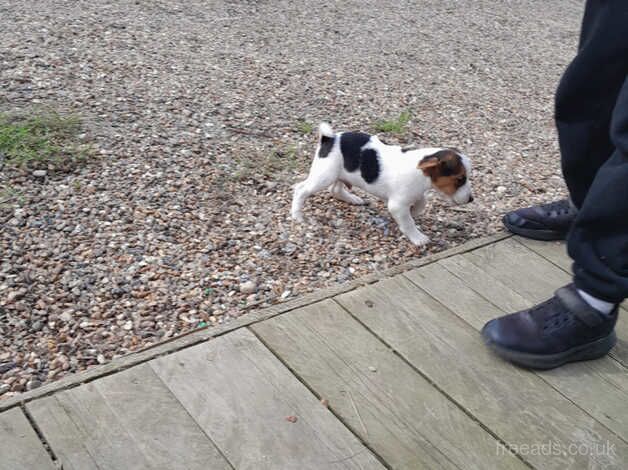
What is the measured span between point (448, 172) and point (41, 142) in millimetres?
1862

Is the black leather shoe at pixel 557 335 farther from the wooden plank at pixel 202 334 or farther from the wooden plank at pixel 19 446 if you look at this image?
the wooden plank at pixel 19 446

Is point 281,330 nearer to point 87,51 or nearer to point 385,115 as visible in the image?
point 385,115

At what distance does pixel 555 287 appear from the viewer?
2.58m

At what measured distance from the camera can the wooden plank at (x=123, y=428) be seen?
5.68ft

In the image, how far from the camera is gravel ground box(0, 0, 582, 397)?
246 centimetres

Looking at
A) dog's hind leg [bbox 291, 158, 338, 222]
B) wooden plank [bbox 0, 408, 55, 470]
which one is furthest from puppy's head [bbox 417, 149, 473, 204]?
wooden plank [bbox 0, 408, 55, 470]

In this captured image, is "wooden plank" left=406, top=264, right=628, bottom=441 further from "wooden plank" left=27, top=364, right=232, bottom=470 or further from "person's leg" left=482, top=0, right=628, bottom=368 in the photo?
"wooden plank" left=27, top=364, right=232, bottom=470

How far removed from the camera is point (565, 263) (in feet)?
9.03

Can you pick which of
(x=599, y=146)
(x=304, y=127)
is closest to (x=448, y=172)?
(x=599, y=146)

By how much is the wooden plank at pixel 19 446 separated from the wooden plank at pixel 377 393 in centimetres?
70

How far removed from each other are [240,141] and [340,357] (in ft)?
6.00

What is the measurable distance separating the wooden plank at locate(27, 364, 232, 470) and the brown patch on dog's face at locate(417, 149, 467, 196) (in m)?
1.39

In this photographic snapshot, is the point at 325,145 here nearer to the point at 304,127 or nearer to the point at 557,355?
the point at 304,127

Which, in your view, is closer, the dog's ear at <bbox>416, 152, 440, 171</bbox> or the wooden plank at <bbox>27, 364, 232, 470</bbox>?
the wooden plank at <bbox>27, 364, 232, 470</bbox>
